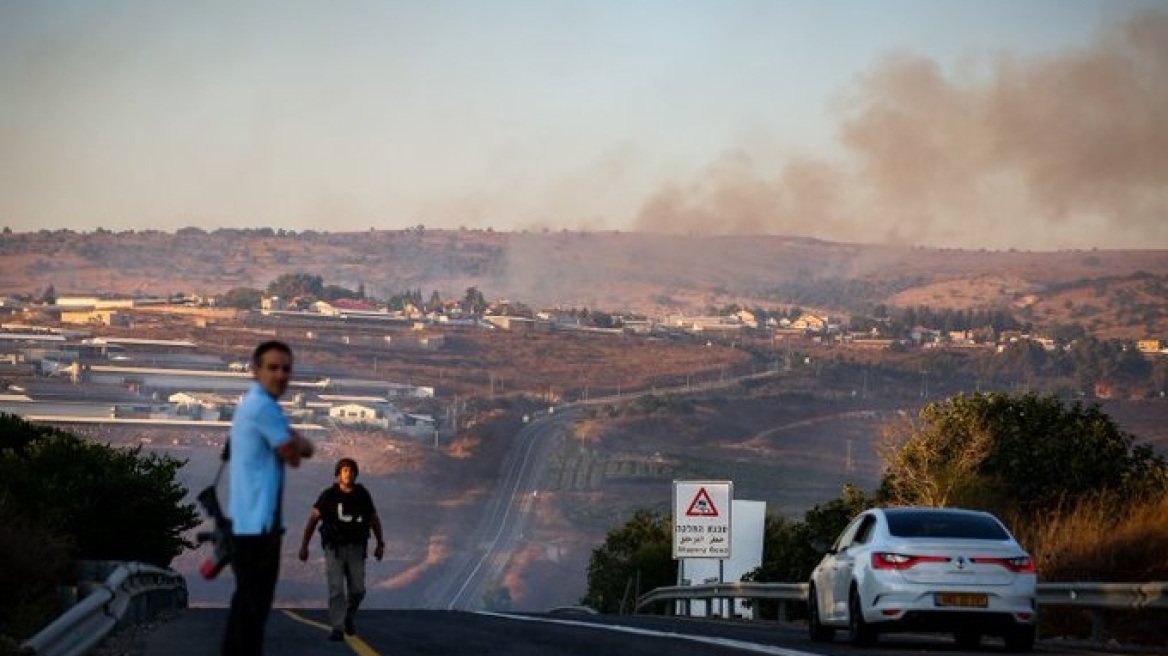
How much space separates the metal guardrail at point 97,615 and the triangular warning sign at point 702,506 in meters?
30.2

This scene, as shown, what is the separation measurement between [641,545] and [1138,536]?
100186mm

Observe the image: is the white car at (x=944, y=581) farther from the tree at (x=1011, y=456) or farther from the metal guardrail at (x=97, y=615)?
the tree at (x=1011, y=456)

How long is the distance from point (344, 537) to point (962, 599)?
20.7 ft

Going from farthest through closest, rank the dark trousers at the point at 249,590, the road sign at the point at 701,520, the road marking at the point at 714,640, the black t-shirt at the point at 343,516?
the road sign at the point at 701,520
the black t-shirt at the point at 343,516
the road marking at the point at 714,640
the dark trousers at the point at 249,590

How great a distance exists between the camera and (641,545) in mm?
129625

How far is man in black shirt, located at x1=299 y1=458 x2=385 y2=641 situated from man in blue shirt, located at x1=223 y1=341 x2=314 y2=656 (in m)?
9.56

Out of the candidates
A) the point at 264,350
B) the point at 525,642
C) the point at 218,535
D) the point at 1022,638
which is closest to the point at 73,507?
the point at 525,642

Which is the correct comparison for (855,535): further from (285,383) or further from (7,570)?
(285,383)

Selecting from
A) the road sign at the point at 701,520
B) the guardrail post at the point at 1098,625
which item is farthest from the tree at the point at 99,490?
the guardrail post at the point at 1098,625

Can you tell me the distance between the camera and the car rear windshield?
21891mm

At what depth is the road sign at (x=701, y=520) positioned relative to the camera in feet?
199

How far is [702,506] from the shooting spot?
204 ft

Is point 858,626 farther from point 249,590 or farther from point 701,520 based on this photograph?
point 701,520

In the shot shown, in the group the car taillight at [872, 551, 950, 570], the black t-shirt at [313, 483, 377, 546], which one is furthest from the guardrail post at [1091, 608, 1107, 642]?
the black t-shirt at [313, 483, 377, 546]
